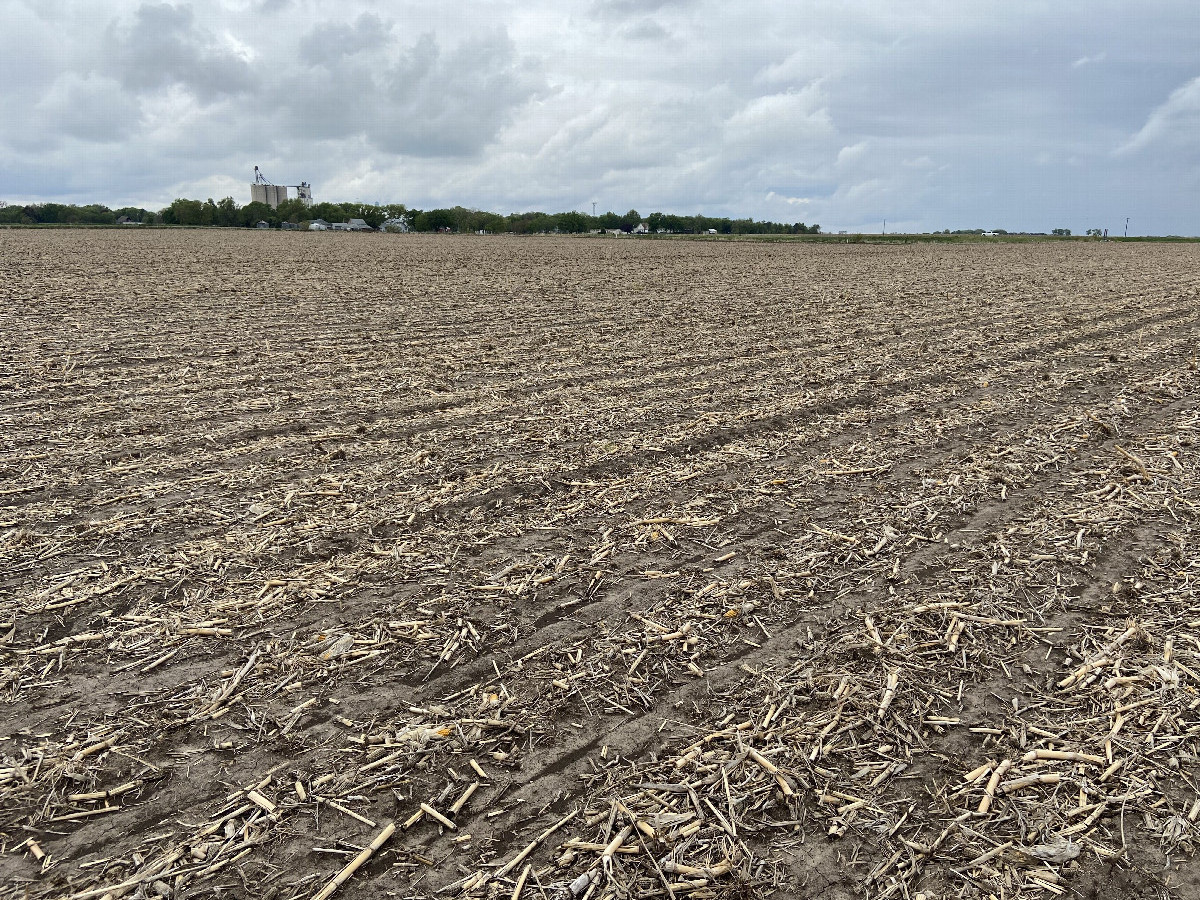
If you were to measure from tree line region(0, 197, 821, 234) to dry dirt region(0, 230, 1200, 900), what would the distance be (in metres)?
138

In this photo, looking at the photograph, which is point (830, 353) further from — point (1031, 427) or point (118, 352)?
point (118, 352)

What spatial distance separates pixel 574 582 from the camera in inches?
201

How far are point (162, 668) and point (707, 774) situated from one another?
3.09 meters

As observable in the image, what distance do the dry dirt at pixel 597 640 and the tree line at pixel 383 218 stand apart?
138399mm

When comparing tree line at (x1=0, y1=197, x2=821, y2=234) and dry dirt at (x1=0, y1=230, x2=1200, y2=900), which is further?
tree line at (x1=0, y1=197, x2=821, y2=234)

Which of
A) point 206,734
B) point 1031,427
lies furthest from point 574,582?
point 1031,427

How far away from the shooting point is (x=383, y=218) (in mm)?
164125

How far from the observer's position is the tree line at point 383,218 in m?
144

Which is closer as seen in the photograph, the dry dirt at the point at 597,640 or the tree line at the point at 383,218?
the dry dirt at the point at 597,640

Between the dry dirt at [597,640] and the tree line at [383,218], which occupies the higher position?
the tree line at [383,218]

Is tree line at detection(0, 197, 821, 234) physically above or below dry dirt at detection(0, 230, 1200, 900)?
above

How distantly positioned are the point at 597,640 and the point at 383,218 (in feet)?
574

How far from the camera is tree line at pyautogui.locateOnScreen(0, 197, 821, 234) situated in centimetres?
14388

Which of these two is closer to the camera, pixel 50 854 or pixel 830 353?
pixel 50 854
